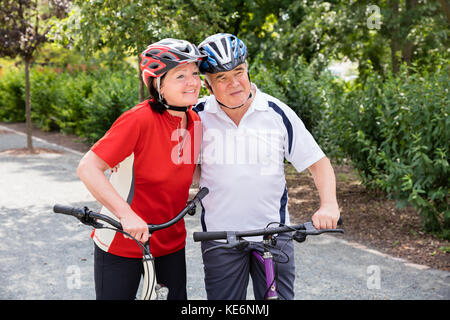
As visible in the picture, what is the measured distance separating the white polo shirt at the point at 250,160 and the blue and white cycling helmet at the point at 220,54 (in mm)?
218

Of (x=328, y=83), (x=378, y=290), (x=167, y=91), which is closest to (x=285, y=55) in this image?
(x=328, y=83)

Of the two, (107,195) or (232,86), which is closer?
(107,195)

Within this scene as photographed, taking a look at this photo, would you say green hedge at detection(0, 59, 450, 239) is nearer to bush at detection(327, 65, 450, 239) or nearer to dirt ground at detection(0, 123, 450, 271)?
bush at detection(327, 65, 450, 239)

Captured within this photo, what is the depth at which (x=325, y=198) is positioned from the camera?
250cm

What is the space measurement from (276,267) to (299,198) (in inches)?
270

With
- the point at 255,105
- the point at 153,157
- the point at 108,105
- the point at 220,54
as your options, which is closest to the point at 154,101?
the point at 153,157

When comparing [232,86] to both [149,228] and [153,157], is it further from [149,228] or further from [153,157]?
[149,228]

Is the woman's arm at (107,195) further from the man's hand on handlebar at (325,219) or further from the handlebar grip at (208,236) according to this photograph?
the man's hand on handlebar at (325,219)

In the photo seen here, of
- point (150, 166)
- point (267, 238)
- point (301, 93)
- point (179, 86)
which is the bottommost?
point (267, 238)

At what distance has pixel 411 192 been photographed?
6402 mm

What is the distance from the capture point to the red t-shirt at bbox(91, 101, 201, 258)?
2293 millimetres

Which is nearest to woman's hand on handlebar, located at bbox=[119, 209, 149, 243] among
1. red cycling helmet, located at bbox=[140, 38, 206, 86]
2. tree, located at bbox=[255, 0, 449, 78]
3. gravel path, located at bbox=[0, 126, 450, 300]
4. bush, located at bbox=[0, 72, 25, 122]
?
red cycling helmet, located at bbox=[140, 38, 206, 86]

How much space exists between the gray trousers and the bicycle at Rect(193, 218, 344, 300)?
4 centimetres

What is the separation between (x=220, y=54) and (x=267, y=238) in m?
0.89
